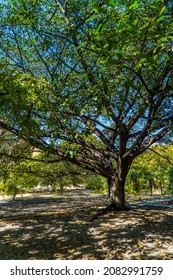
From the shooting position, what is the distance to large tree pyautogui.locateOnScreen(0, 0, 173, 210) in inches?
138

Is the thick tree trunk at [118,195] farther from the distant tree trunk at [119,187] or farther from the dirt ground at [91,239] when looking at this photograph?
the dirt ground at [91,239]

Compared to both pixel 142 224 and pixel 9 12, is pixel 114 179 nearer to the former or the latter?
pixel 142 224

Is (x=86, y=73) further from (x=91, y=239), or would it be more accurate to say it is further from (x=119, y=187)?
(x=119, y=187)

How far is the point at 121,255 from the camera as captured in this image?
4.09 meters

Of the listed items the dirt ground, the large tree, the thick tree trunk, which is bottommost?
the dirt ground

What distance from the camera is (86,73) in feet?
19.8

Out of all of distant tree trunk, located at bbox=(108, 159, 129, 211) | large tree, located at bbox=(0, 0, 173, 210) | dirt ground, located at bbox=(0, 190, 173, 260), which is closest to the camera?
large tree, located at bbox=(0, 0, 173, 210)

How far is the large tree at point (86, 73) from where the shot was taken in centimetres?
351

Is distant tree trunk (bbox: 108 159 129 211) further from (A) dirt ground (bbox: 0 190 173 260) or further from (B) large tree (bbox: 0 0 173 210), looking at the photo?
(A) dirt ground (bbox: 0 190 173 260)

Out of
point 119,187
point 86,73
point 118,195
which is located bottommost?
point 118,195

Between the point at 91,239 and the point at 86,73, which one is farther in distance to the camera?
the point at 86,73

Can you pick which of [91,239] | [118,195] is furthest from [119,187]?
[91,239]

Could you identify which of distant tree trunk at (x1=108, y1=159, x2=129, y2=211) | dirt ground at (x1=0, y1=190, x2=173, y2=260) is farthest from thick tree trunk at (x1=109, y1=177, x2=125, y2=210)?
dirt ground at (x1=0, y1=190, x2=173, y2=260)
